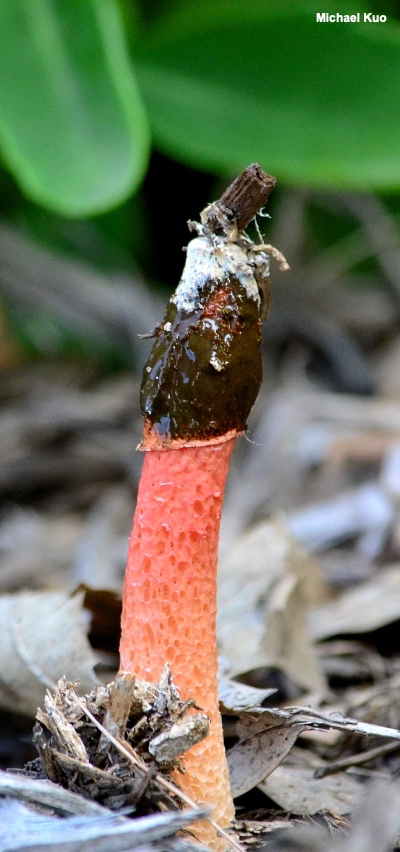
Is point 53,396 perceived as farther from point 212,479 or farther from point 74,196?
point 212,479

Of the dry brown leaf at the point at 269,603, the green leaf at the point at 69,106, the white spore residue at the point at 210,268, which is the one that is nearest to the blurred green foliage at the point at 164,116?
the green leaf at the point at 69,106

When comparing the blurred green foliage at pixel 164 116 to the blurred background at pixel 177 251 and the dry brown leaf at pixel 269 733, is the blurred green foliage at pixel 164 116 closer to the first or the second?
the blurred background at pixel 177 251

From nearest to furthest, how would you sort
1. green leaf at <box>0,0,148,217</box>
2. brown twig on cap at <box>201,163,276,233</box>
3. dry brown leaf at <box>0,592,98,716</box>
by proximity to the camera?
brown twig on cap at <box>201,163,276,233</box> < dry brown leaf at <box>0,592,98,716</box> < green leaf at <box>0,0,148,217</box>

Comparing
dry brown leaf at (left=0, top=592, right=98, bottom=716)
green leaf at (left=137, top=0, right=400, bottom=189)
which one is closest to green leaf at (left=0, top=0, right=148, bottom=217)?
green leaf at (left=137, top=0, right=400, bottom=189)

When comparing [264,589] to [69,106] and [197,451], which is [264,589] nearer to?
[197,451]

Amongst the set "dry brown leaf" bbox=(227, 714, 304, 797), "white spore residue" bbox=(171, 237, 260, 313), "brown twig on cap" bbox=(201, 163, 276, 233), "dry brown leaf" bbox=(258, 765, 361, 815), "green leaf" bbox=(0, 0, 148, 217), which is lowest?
"dry brown leaf" bbox=(258, 765, 361, 815)

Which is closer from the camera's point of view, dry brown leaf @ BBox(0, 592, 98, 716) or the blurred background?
dry brown leaf @ BBox(0, 592, 98, 716)

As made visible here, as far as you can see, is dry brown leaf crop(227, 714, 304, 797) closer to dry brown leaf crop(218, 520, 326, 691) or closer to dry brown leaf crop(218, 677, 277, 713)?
dry brown leaf crop(218, 677, 277, 713)
